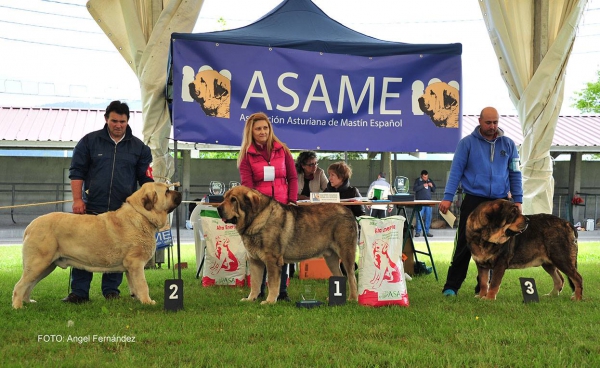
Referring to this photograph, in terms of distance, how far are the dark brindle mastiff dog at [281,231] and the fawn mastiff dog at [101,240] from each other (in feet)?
2.08

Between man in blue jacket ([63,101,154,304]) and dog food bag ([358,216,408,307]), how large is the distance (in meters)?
2.52

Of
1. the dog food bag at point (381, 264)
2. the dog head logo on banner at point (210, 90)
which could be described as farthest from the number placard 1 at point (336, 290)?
the dog head logo on banner at point (210, 90)

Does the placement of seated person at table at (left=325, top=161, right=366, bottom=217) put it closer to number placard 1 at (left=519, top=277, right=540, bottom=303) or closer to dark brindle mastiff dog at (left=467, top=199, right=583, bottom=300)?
dark brindle mastiff dog at (left=467, top=199, right=583, bottom=300)

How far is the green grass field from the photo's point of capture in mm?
3850

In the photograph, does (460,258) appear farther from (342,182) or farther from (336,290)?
(342,182)

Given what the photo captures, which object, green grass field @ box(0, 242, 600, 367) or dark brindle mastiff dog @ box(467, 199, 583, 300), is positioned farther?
dark brindle mastiff dog @ box(467, 199, 583, 300)

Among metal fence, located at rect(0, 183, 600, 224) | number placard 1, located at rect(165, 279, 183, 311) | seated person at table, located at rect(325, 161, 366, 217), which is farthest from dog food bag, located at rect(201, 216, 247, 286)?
metal fence, located at rect(0, 183, 600, 224)

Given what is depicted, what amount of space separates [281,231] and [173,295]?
122 cm

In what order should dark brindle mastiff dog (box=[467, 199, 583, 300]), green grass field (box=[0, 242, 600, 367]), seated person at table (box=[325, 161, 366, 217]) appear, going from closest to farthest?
green grass field (box=[0, 242, 600, 367]) < dark brindle mastiff dog (box=[467, 199, 583, 300]) < seated person at table (box=[325, 161, 366, 217])

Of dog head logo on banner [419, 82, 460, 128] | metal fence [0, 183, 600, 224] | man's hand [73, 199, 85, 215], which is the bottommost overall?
metal fence [0, 183, 600, 224]

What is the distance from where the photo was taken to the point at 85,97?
4062 centimetres

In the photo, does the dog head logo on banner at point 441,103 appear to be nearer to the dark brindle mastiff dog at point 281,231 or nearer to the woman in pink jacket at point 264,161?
the dark brindle mastiff dog at point 281,231

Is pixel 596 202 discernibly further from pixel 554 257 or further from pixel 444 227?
pixel 554 257

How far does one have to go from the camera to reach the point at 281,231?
237 inches
